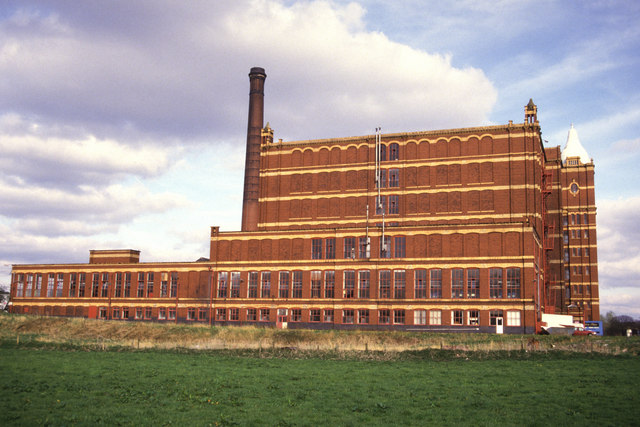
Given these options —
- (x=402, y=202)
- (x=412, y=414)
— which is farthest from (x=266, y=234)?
(x=412, y=414)

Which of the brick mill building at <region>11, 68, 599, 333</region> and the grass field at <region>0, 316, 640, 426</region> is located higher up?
the brick mill building at <region>11, 68, 599, 333</region>

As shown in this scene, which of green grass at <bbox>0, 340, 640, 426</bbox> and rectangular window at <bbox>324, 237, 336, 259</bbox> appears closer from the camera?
green grass at <bbox>0, 340, 640, 426</bbox>

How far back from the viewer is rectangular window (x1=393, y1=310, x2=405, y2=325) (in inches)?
2721

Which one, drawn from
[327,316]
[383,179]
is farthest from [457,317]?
[383,179]

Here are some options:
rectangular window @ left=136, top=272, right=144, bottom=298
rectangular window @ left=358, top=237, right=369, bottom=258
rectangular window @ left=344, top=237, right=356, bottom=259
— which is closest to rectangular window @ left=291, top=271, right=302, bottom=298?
rectangular window @ left=344, top=237, right=356, bottom=259

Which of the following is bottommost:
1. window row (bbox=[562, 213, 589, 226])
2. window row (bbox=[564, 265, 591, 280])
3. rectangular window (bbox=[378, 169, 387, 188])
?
window row (bbox=[564, 265, 591, 280])

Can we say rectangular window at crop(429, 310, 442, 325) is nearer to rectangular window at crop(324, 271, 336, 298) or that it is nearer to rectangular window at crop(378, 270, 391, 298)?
rectangular window at crop(378, 270, 391, 298)

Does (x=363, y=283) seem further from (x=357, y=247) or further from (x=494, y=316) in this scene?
(x=494, y=316)

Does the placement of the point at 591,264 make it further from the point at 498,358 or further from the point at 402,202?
the point at 498,358

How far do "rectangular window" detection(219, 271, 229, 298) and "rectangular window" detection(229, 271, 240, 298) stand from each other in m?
0.91

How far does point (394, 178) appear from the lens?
80.8m

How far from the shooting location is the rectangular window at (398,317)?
6911 cm

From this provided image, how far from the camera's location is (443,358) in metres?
31.7

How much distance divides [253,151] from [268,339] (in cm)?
4865
